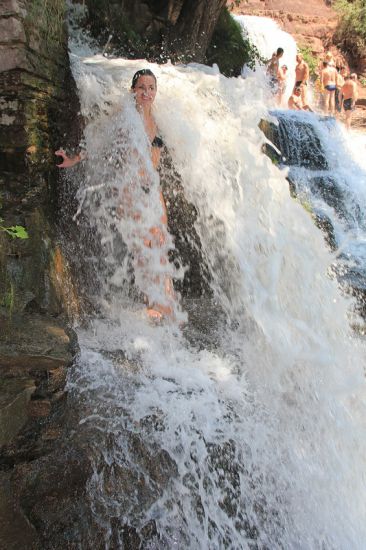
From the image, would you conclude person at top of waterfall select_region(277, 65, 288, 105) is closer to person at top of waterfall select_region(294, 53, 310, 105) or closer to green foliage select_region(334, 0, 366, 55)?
person at top of waterfall select_region(294, 53, 310, 105)

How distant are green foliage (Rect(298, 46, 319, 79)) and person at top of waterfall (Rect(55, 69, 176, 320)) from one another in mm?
13727

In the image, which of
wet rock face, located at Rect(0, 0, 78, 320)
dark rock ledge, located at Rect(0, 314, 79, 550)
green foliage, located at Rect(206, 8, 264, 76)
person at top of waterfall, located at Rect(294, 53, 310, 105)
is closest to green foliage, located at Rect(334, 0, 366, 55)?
person at top of waterfall, located at Rect(294, 53, 310, 105)

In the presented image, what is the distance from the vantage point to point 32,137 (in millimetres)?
3590

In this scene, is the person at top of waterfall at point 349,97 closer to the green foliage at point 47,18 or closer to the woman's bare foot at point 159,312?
the green foliage at point 47,18

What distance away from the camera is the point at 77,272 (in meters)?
3.87

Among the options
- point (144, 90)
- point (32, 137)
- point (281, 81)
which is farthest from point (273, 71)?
point (32, 137)

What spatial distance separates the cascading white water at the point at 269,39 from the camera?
13196 mm

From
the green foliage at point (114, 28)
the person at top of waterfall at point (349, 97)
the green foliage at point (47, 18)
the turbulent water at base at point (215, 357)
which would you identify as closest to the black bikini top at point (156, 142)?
the turbulent water at base at point (215, 357)

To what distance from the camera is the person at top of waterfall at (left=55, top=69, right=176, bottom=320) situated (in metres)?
3.86

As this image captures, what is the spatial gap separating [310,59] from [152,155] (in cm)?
1443

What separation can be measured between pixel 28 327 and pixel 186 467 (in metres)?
1.18

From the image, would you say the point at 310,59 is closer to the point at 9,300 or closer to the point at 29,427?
the point at 9,300

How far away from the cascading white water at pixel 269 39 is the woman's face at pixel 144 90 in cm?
909

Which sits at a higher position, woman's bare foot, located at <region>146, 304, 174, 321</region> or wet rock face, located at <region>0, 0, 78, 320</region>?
wet rock face, located at <region>0, 0, 78, 320</region>
